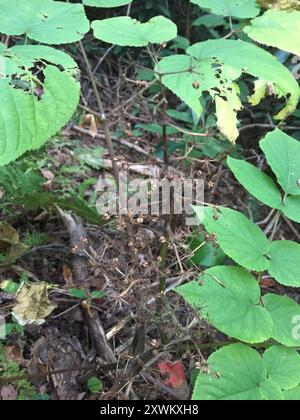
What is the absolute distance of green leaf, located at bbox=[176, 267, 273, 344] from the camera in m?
1.32

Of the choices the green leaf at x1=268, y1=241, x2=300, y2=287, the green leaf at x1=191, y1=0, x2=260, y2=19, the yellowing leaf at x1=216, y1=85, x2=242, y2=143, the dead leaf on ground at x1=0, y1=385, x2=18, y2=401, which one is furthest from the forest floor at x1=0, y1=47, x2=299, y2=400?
the green leaf at x1=191, y1=0, x2=260, y2=19

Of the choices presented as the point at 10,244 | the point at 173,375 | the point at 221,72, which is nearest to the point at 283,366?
the point at 173,375

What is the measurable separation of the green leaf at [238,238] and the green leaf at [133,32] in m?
0.56

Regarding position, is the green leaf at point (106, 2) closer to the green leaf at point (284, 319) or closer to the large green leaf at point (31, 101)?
the large green leaf at point (31, 101)

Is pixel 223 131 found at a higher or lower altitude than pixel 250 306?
higher

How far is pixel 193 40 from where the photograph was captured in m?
3.72

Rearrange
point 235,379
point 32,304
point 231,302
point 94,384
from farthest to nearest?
1. point 94,384
2. point 32,304
3. point 231,302
4. point 235,379

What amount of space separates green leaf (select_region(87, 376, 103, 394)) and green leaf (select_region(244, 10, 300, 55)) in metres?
1.29

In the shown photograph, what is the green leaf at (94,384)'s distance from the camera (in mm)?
1696

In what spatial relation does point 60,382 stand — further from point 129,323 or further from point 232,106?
point 232,106

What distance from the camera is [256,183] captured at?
1.61 meters

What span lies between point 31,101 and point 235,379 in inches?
36.7

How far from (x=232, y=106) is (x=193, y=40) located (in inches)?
92.3

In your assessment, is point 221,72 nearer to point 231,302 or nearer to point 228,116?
point 228,116
